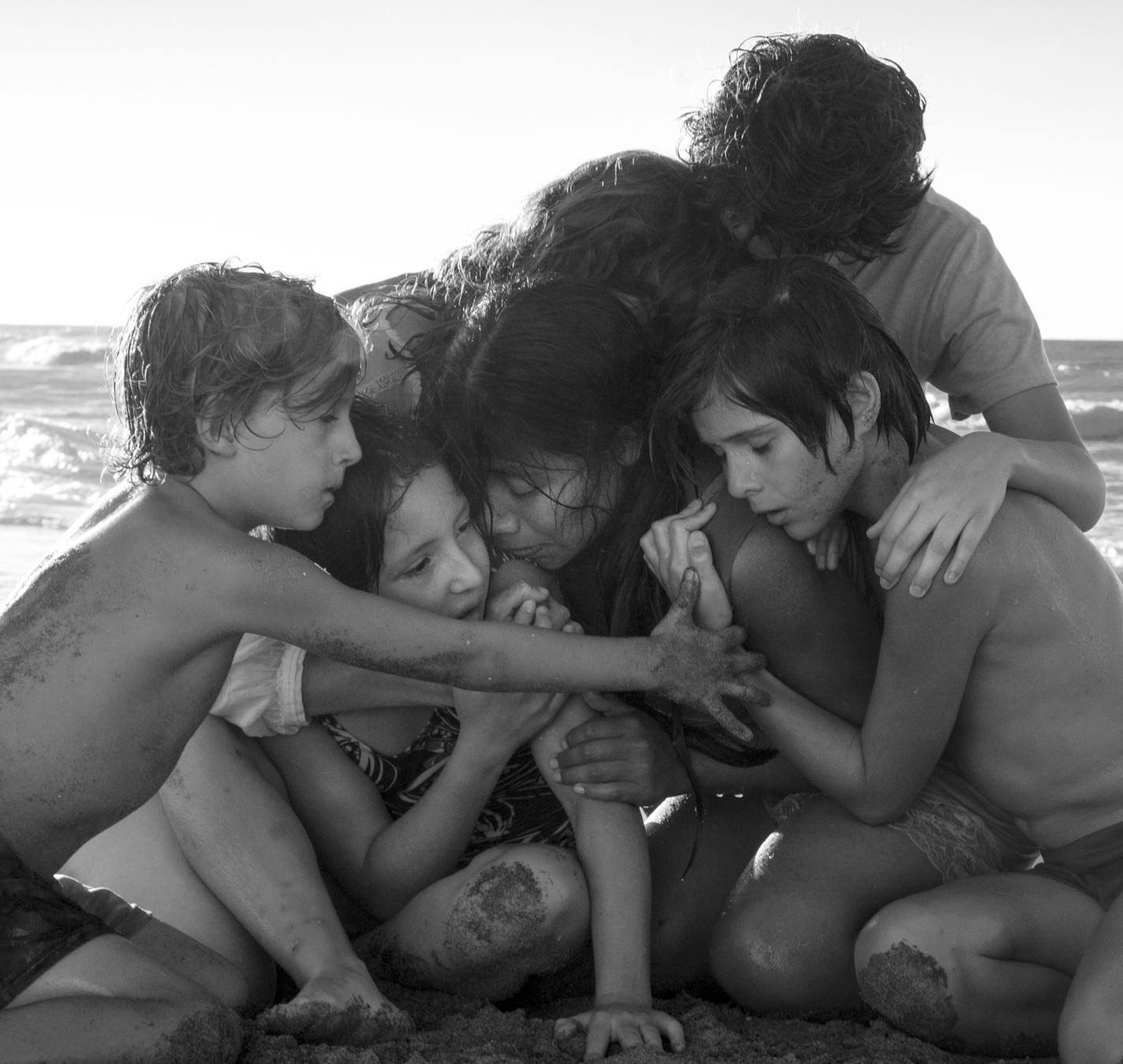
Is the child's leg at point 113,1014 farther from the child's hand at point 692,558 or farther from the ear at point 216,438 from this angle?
the child's hand at point 692,558

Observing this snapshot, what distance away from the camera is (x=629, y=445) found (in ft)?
8.16

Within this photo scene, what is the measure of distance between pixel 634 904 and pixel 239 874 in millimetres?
680

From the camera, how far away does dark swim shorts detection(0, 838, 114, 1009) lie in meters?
1.96

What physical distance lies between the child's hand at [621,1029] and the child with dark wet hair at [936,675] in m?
0.26

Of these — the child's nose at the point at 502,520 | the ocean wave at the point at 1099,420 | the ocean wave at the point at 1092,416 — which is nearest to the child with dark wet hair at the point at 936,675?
the child's nose at the point at 502,520

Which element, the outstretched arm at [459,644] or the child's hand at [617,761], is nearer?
the outstretched arm at [459,644]

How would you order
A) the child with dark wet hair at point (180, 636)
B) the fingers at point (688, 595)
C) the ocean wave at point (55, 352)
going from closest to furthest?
1. the child with dark wet hair at point (180, 636)
2. the fingers at point (688, 595)
3. the ocean wave at point (55, 352)

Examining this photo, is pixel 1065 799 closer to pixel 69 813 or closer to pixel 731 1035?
pixel 731 1035

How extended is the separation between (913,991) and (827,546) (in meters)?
0.73

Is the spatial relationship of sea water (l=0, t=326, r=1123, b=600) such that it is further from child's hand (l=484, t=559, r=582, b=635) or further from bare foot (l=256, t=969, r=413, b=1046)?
bare foot (l=256, t=969, r=413, b=1046)

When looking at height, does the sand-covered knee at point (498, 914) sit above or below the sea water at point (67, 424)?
above

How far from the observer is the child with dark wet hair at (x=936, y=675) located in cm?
218

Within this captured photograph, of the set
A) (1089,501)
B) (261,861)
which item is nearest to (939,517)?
(1089,501)

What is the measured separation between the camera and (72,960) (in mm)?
1995
